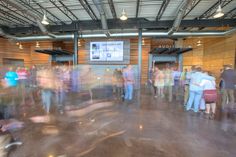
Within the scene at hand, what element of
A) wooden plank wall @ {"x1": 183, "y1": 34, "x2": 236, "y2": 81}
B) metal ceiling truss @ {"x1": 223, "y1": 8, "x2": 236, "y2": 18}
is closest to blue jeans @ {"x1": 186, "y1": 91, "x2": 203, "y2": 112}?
metal ceiling truss @ {"x1": 223, "y1": 8, "x2": 236, "y2": 18}

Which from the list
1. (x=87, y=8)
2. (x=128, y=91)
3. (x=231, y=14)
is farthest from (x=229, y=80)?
(x=87, y=8)

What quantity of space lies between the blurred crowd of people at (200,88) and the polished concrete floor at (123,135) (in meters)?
0.52

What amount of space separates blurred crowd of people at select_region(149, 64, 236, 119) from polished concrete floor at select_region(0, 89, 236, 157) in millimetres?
521

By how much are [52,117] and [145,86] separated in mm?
9102

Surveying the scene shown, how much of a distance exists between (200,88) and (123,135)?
3.03m

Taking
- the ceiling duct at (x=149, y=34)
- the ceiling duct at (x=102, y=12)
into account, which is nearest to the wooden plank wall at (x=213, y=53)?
the ceiling duct at (x=149, y=34)

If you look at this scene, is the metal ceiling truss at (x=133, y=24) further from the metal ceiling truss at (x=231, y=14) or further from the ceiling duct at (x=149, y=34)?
the ceiling duct at (x=149, y=34)

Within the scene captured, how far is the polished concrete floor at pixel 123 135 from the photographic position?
9.55 ft

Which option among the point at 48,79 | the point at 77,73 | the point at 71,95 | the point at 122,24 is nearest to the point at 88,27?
the point at 122,24

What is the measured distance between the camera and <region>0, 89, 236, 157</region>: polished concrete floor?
2.91m

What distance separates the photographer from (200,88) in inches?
206

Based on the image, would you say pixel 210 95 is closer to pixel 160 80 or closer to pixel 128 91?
pixel 160 80

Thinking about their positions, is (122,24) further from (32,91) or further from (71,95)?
(32,91)

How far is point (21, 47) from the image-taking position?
1573 cm
